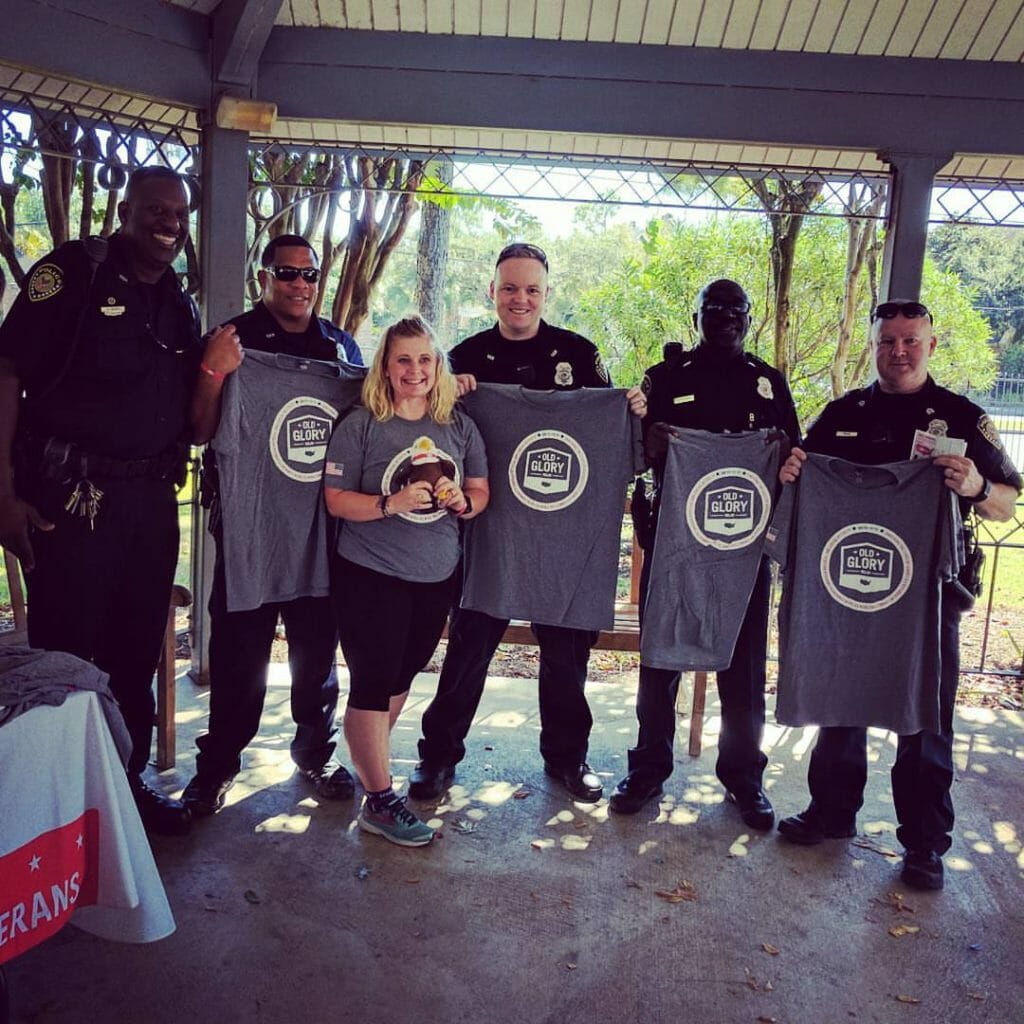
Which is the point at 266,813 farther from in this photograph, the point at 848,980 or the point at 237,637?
the point at 848,980

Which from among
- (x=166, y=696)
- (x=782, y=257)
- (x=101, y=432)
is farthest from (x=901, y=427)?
(x=782, y=257)

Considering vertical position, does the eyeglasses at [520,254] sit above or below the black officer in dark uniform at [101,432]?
above

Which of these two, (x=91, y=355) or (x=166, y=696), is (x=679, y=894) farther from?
(x=91, y=355)

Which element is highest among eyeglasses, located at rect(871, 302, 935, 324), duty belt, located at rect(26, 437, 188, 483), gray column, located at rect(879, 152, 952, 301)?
gray column, located at rect(879, 152, 952, 301)

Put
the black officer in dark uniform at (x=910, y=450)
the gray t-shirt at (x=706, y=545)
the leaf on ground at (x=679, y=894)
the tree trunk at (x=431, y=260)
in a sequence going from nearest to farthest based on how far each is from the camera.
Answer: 1. the leaf on ground at (x=679, y=894)
2. the black officer in dark uniform at (x=910, y=450)
3. the gray t-shirt at (x=706, y=545)
4. the tree trunk at (x=431, y=260)

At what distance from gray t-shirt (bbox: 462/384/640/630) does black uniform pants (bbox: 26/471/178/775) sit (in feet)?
3.98

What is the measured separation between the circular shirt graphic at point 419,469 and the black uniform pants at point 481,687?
2.26 ft

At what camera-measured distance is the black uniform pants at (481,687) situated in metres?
3.95

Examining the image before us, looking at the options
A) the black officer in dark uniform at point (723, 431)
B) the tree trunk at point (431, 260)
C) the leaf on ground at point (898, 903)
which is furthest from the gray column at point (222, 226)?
the tree trunk at point (431, 260)

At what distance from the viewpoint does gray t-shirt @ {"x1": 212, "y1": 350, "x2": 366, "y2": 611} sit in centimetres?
352

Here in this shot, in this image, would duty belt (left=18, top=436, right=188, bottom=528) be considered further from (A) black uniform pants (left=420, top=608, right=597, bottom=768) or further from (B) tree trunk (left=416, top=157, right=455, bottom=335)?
(B) tree trunk (left=416, top=157, right=455, bottom=335)

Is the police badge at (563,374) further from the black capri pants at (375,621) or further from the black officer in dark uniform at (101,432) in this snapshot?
the black officer in dark uniform at (101,432)

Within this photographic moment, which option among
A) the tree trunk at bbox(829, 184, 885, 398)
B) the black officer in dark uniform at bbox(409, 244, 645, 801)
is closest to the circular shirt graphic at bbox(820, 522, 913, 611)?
the black officer in dark uniform at bbox(409, 244, 645, 801)

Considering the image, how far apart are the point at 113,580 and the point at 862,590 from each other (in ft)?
9.24
